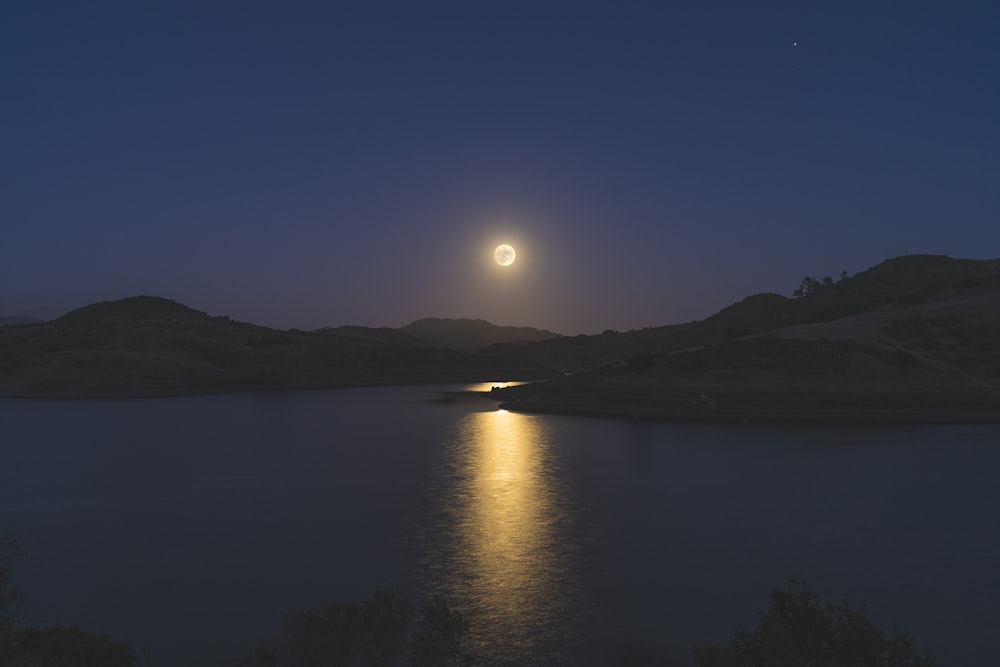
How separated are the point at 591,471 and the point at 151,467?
2907 cm

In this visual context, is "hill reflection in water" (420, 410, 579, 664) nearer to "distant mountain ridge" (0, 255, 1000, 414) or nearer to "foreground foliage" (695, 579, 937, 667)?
"foreground foliage" (695, 579, 937, 667)

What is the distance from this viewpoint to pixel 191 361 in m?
130

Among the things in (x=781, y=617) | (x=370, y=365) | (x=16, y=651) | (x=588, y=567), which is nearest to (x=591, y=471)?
(x=588, y=567)

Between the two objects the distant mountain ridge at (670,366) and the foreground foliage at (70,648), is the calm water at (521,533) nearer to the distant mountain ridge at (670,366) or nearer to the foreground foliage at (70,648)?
the foreground foliage at (70,648)

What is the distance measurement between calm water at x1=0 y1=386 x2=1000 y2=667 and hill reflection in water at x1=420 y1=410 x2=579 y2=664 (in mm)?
106

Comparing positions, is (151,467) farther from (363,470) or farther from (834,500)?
(834,500)

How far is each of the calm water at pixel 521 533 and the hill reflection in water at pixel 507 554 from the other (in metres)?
0.11

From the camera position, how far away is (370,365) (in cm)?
→ 14925

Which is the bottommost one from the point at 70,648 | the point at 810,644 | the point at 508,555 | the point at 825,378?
the point at 508,555

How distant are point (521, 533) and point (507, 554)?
285 centimetres

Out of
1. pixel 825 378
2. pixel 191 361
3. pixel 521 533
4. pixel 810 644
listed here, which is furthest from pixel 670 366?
pixel 191 361

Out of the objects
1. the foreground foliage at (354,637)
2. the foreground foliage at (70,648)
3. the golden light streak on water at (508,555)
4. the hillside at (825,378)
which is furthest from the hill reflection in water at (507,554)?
the hillside at (825,378)

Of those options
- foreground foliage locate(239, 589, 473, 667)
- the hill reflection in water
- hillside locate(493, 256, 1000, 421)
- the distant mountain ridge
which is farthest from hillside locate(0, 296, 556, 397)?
foreground foliage locate(239, 589, 473, 667)

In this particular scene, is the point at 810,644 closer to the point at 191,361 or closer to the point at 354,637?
the point at 354,637
